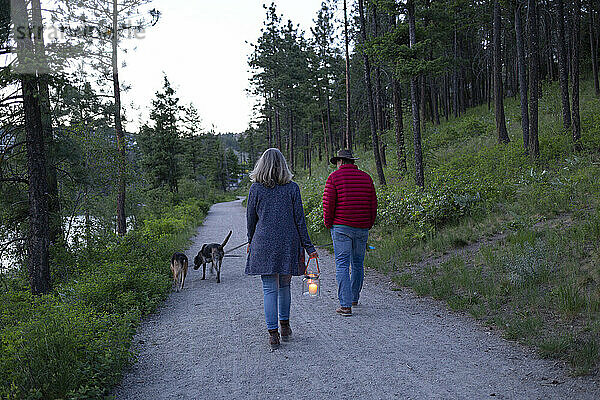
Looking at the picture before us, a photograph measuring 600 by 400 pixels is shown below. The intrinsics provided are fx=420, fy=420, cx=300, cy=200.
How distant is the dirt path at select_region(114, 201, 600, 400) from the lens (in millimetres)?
3881

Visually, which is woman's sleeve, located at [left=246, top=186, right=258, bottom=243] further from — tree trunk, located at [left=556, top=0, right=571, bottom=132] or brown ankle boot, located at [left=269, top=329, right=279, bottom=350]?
tree trunk, located at [left=556, top=0, right=571, bottom=132]

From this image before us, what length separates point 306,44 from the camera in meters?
42.1

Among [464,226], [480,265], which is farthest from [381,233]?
[480,265]

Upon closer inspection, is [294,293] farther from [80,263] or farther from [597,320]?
[80,263]

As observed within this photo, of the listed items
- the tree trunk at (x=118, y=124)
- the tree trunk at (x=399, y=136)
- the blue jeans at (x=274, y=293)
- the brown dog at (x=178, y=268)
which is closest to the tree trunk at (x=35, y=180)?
the brown dog at (x=178, y=268)

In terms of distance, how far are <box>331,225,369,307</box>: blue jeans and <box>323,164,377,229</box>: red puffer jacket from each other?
12 centimetres

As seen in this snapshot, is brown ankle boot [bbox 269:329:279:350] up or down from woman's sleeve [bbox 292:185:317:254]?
down

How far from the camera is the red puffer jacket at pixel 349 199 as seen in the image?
607 centimetres

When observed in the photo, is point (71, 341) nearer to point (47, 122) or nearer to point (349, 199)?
point (349, 199)

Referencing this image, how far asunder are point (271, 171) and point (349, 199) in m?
1.56

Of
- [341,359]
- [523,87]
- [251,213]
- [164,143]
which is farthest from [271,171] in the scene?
[164,143]

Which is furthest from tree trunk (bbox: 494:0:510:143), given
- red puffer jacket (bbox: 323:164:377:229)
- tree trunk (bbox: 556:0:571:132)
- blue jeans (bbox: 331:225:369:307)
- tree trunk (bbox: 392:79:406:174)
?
blue jeans (bbox: 331:225:369:307)

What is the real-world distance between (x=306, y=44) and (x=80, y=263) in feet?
121

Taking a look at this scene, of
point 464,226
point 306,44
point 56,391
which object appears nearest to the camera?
point 56,391
